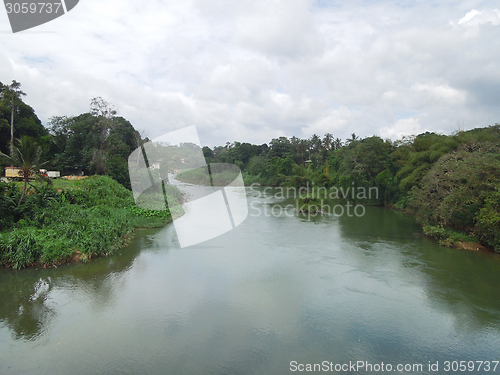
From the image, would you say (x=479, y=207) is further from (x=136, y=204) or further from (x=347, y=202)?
(x=136, y=204)

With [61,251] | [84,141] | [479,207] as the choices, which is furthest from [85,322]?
[84,141]

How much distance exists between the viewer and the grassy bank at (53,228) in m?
7.99

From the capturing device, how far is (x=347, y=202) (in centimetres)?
2323

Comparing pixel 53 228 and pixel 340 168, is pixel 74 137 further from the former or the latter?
pixel 340 168

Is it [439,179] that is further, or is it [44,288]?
[439,179]

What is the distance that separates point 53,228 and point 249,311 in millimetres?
6734

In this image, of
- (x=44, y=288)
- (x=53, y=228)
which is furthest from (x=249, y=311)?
(x=53, y=228)

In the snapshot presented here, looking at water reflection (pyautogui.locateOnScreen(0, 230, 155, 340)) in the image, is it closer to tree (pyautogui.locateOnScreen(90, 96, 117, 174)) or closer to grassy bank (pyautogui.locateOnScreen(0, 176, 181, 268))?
grassy bank (pyautogui.locateOnScreen(0, 176, 181, 268))

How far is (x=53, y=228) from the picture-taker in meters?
9.12

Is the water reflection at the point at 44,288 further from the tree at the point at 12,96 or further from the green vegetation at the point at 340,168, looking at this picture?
the tree at the point at 12,96

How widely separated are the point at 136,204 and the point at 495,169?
50.7 feet

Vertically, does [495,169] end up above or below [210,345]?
above

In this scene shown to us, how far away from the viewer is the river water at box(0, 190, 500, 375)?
4.80 meters

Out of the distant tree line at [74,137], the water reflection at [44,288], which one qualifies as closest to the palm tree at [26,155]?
the water reflection at [44,288]
